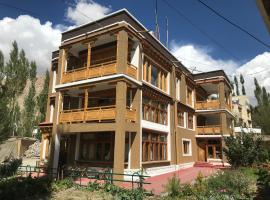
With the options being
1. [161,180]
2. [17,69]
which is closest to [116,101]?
[161,180]

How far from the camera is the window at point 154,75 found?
77.1 feet

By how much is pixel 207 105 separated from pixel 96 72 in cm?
1942

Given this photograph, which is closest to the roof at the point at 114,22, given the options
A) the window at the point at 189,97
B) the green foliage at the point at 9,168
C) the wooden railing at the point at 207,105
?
the window at the point at 189,97

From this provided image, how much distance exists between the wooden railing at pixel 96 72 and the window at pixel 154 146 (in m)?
5.36

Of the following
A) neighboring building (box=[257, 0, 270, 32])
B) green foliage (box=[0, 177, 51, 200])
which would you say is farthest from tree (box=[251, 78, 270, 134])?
neighboring building (box=[257, 0, 270, 32])

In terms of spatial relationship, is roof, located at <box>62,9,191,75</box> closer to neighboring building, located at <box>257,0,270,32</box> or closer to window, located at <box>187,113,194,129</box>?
window, located at <box>187,113,194,129</box>

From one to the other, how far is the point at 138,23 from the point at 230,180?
1384 cm

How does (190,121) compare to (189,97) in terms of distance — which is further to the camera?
(189,97)

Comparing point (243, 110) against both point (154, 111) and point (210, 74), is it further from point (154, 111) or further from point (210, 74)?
point (154, 111)

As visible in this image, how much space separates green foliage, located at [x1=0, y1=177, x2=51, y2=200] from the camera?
504 inches

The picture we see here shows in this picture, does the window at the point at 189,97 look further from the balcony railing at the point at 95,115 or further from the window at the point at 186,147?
the balcony railing at the point at 95,115

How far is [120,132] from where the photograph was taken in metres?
18.3

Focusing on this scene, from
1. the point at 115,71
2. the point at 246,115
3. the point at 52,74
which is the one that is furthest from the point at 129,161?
the point at 246,115

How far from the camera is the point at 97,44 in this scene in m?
23.5
